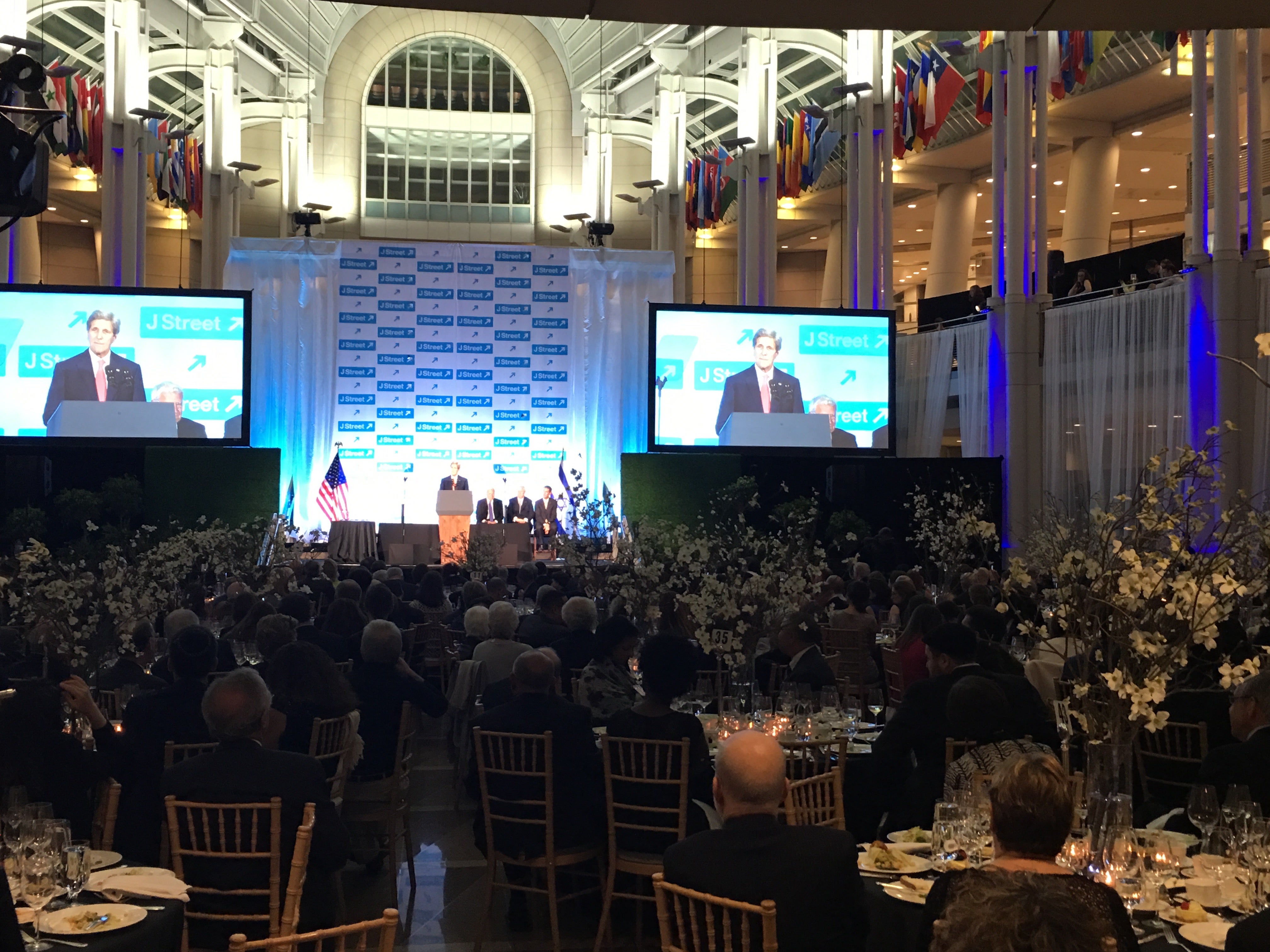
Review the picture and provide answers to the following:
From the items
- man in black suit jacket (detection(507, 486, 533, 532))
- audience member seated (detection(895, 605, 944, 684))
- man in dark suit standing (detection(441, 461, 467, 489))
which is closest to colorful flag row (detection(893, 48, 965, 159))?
man in black suit jacket (detection(507, 486, 533, 532))

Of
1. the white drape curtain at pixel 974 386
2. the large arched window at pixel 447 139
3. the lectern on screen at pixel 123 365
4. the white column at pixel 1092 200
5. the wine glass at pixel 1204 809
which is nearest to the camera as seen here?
the wine glass at pixel 1204 809

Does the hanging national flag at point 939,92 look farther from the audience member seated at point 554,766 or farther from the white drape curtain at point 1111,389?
the audience member seated at point 554,766

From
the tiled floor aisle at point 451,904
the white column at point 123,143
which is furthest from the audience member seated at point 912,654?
the white column at point 123,143

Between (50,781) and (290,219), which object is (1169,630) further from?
(290,219)

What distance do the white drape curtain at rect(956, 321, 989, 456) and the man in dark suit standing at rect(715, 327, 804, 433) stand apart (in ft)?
8.82

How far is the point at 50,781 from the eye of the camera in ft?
13.2

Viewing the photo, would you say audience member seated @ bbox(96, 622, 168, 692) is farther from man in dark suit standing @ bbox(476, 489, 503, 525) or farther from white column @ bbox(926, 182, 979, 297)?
white column @ bbox(926, 182, 979, 297)

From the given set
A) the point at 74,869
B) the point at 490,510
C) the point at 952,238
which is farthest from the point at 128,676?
the point at 952,238

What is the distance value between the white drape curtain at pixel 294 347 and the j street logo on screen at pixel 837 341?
6.86 m

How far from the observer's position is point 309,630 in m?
7.00

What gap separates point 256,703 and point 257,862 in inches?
16.9

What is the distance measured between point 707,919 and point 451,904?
3.16m

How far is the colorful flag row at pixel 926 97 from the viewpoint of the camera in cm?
1998

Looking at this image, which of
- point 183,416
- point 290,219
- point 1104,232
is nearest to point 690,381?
point 183,416
